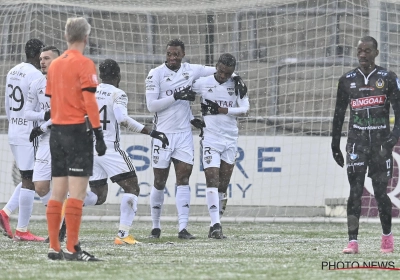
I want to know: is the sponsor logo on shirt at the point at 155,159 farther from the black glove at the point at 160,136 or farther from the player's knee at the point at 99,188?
the player's knee at the point at 99,188

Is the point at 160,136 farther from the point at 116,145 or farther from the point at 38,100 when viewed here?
the point at 38,100

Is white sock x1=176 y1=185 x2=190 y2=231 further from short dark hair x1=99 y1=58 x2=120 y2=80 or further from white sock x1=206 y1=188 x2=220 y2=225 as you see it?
short dark hair x1=99 y1=58 x2=120 y2=80

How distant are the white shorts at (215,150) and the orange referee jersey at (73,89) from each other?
3.84m

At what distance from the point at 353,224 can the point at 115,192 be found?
22.7ft

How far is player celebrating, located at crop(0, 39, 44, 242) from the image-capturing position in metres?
10.7

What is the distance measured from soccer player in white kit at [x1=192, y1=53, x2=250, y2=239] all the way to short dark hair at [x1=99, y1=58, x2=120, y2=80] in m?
1.59

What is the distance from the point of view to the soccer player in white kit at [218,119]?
37.1 feet

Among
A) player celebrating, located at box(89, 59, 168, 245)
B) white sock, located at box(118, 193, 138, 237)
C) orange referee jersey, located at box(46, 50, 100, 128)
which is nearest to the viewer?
orange referee jersey, located at box(46, 50, 100, 128)

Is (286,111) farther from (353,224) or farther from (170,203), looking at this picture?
(353,224)

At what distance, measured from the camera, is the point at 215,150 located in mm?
11398

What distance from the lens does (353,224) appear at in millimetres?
8602

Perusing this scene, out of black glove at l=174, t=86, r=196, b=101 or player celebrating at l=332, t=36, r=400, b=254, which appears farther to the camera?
black glove at l=174, t=86, r=196, b=101

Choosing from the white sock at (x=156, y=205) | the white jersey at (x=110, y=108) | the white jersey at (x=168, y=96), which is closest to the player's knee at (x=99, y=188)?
the white jersey at (x=110, y=108)

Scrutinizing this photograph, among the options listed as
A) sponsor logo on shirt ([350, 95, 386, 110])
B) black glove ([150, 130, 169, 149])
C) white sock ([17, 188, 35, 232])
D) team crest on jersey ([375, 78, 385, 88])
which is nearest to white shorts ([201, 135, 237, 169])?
black glove ([150, 130, 169, 149])
